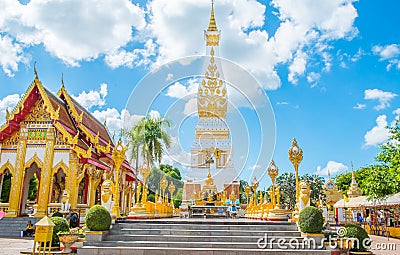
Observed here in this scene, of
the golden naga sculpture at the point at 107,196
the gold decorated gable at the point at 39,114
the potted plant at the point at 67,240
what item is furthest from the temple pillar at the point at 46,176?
the potted plant at the point at 67,240

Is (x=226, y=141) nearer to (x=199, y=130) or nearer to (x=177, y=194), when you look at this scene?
(x=199, y=130)

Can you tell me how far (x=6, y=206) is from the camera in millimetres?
20469

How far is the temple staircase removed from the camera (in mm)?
9539

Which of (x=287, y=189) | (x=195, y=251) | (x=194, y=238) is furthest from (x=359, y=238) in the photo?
(x=287, y=189)

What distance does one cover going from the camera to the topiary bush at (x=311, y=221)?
394 inches

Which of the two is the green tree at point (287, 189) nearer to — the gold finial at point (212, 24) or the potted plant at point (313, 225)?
the gold finial at point (212, 24)

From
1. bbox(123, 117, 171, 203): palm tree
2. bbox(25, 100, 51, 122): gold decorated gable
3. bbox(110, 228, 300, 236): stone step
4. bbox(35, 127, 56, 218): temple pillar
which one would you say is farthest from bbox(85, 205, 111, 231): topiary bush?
bbox(123, 117, 171, 203): palm tree

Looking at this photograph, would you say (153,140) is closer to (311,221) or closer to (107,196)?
(107,196)

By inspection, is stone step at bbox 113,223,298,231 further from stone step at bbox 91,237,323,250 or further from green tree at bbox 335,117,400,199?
green tree at bbox 335,117,400,199

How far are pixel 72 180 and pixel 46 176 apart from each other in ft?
5.20

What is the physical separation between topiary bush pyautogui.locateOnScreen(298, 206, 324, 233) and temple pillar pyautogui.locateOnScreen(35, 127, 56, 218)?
15.3 metres

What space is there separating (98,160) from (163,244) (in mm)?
14812

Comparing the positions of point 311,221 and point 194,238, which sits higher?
point 311,221

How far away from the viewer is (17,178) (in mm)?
20562
